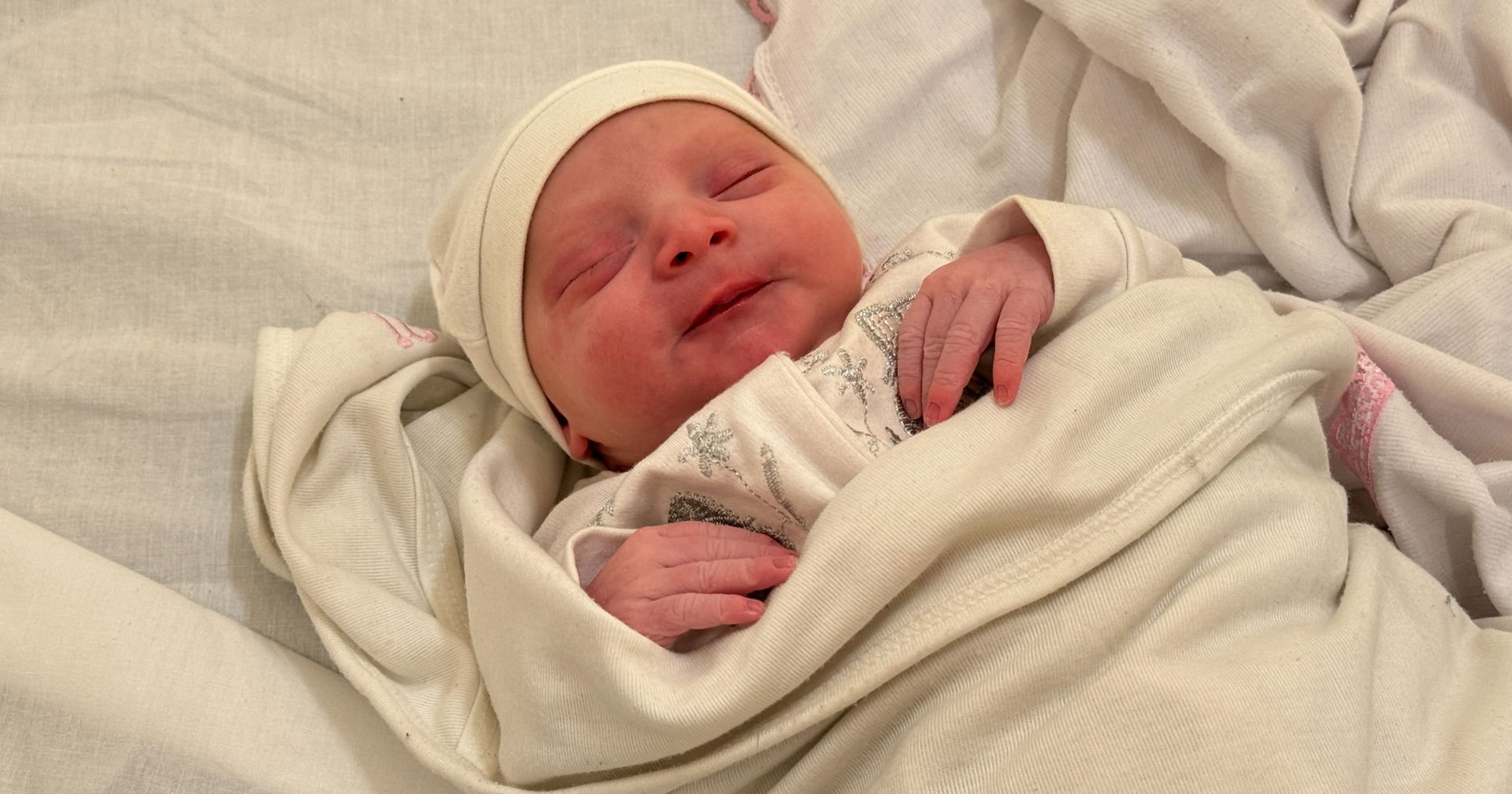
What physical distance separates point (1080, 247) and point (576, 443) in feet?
1.87

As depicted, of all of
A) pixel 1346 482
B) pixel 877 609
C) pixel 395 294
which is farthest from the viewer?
pixel 395 294

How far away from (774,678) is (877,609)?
99 millimetres

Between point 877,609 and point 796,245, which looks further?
point 796,245

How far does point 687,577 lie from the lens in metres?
0.94

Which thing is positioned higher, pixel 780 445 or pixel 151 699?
pixel 780 445

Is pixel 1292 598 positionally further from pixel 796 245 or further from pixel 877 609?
pixel 796 245

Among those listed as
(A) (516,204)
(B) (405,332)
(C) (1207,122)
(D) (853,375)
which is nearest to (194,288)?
(B) (405,332)

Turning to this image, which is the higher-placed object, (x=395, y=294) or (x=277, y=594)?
(x=395, y=294)

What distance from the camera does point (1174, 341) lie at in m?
0.96

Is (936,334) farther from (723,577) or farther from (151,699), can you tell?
(151,699)

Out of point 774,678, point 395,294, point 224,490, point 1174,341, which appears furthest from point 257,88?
point 1174,341

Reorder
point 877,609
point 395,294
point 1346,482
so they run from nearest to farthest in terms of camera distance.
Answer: point 877,609 < point 1346,482 < point 395,294

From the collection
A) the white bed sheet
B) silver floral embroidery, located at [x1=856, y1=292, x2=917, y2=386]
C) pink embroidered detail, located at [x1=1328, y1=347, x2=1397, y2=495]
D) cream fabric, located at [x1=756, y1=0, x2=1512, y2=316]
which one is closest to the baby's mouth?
silver floral embroidery, located at [x1=856, y1=292, x2=917, y2=386]

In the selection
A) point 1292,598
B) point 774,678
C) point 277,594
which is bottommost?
point 277,594
